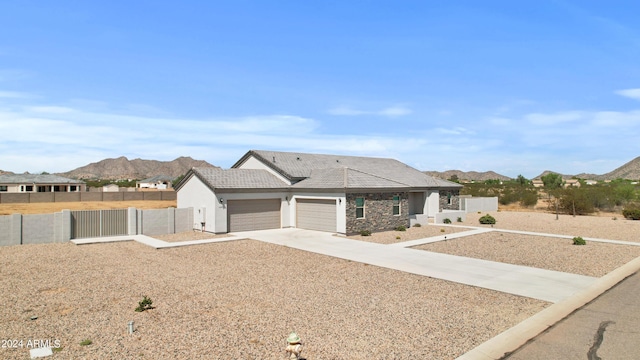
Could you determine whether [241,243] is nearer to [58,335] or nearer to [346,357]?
[58,335]

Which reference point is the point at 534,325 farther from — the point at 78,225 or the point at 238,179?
the point at 78,225

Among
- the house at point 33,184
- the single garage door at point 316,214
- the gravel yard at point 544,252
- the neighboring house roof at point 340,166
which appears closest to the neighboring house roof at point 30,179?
the house at point 33,184

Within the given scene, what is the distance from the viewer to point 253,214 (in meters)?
25.0

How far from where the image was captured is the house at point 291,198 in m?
23.0

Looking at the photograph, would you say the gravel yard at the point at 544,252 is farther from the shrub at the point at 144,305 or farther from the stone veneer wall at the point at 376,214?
the shrub at the point at 144,305

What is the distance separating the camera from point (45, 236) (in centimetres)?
1975

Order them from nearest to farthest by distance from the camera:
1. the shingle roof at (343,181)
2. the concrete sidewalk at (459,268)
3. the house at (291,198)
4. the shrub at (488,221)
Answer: the concrete sidewalk at (459,268) < the house at (291,198) < the shingle roof at (343,181) < the shrub at (488,221)

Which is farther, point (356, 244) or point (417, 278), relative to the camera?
point (356, 244)

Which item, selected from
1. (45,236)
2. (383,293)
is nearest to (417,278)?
(383,293)

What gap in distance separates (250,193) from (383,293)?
15.3 meters

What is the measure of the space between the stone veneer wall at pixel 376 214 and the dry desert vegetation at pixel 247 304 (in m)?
6.06

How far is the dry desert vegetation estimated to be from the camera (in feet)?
23.8

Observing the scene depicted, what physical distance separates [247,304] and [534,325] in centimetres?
662

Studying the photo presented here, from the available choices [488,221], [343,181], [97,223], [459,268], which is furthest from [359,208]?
[97,223]
